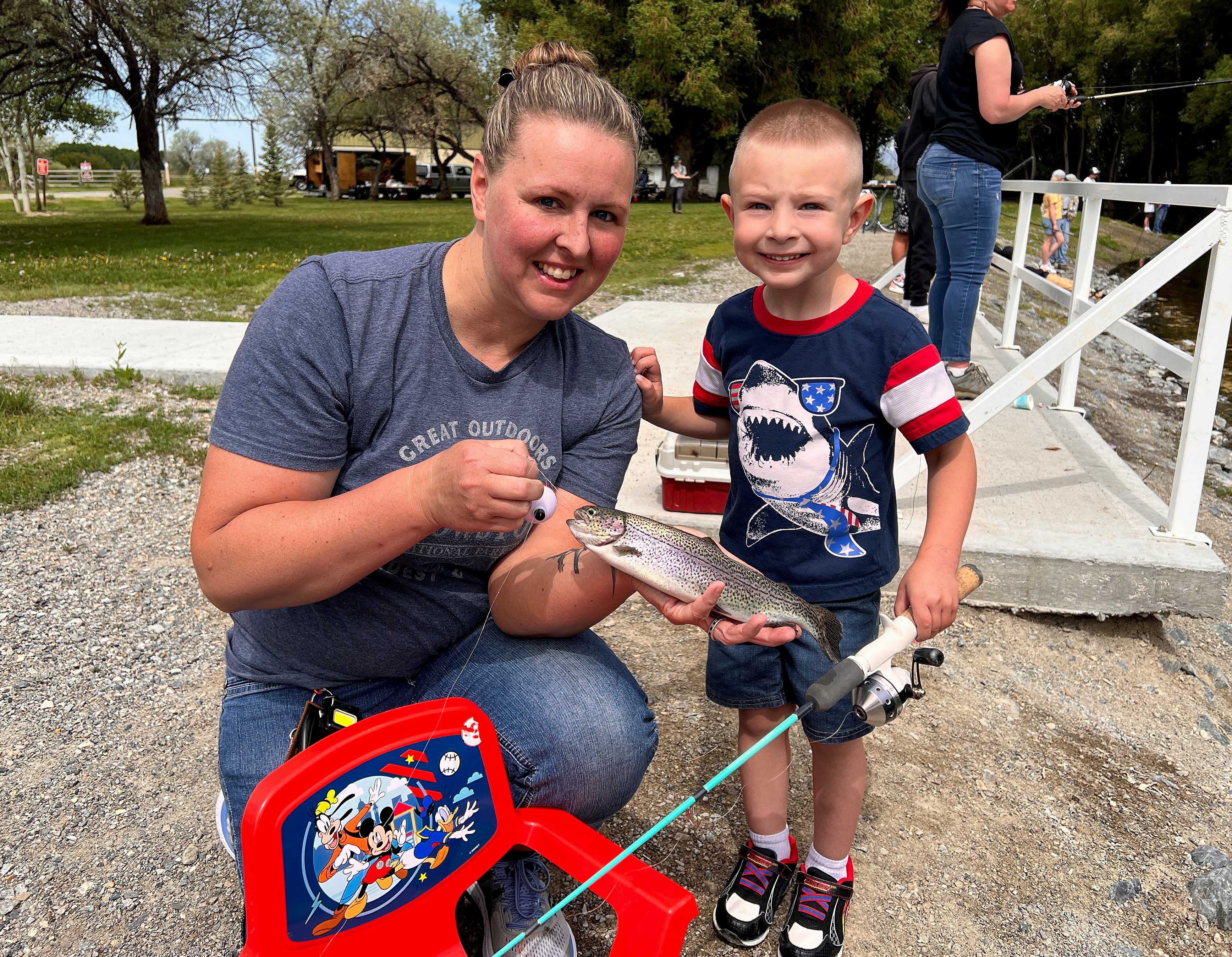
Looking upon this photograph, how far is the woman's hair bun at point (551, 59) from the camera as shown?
210cm

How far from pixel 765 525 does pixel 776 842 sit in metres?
0.86

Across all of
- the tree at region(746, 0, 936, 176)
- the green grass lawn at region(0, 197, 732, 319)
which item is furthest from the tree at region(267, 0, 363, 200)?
the tree at region(746, 0, 936, 176)

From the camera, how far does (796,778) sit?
2967mm

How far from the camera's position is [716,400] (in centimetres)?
263

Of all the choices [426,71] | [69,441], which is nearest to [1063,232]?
[69,441]

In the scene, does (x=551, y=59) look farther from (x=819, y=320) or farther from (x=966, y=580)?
(x=966, y=580)

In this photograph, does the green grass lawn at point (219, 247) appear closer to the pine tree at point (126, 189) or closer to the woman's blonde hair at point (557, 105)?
the pine tree at point (126, 189)

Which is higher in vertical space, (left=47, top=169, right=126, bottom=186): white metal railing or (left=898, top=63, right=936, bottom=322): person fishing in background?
(left=47, top=169, right=126, bottom=186): white metal railing

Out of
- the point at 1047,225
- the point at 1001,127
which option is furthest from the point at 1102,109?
the point at 1001,127

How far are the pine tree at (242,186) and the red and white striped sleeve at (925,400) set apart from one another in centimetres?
3989

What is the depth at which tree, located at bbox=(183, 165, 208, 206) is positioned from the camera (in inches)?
1564

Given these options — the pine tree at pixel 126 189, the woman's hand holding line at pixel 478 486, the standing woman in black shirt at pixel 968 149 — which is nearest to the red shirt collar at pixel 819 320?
the woman's hand holding line at pixel 478 486

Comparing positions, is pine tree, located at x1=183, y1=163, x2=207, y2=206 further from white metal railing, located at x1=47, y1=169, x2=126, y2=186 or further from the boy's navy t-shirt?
the boy's navy t-shirt

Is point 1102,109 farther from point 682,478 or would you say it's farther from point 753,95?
point 682,478
